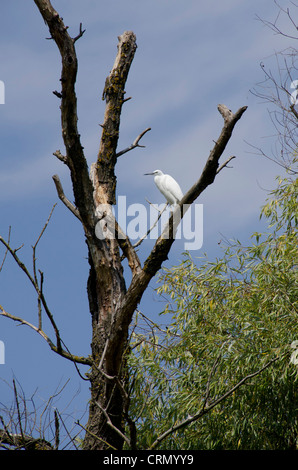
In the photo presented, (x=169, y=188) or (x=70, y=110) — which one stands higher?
(x=169, y=188)

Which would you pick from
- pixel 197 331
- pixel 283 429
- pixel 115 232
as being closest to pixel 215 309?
pixel 197 331

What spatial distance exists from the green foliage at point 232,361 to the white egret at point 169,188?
78 centimetres

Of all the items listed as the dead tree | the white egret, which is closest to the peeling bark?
the dead tree

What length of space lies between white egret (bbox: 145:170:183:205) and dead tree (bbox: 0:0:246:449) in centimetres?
123

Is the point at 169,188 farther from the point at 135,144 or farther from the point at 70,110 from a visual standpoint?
the point at 70,110

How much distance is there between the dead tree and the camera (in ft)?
13.5

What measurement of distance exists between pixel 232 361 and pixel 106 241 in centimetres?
164

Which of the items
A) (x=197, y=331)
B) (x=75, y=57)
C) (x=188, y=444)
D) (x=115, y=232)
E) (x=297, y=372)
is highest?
(x=75, y=57)

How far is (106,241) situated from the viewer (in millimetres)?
4879

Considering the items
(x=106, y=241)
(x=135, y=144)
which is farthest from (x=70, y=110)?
(x=135, y=144)

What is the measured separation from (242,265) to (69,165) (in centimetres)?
253

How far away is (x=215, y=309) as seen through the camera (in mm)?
6340

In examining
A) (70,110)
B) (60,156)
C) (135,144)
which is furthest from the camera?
(135,144)

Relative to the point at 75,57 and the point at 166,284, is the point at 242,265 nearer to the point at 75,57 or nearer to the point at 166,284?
the point at 166,284
